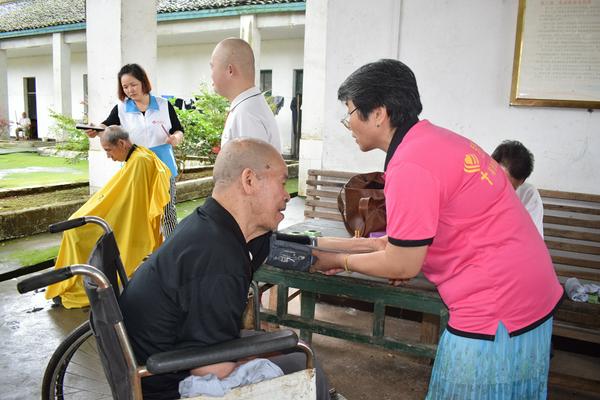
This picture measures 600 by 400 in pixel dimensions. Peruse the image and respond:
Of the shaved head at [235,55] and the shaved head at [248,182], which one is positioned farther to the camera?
the shaved head at [235,55]

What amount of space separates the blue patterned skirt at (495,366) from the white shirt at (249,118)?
1.64 m

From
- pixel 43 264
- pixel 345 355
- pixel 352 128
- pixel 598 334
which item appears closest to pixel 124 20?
pixel 43 264

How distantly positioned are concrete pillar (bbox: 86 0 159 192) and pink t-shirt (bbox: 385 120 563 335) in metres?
6.17

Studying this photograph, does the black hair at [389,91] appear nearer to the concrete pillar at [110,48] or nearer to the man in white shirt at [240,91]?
the man in white shirt at [240,91]

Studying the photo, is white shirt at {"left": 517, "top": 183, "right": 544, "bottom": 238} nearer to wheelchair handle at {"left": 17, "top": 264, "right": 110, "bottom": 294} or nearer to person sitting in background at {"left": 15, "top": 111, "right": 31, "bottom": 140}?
wheelchair handle at {"left": 17, "top": 264, "right": 110, "bottom": 294}

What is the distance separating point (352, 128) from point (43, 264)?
4030 millimetres

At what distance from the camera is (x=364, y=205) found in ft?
8.12

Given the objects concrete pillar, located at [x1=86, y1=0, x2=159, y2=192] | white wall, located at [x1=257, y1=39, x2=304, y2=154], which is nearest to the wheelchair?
concrete pillar, located at [x1=86, y1=0, x2=159, y2=192]

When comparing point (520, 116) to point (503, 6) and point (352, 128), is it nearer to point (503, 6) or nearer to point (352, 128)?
point (503, 6)

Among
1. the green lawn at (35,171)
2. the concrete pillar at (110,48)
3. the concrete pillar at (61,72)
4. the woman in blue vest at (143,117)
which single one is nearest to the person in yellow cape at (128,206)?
the woman in blue vest at (143,117)

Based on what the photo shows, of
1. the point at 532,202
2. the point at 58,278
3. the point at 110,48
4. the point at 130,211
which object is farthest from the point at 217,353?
the point at 110,48

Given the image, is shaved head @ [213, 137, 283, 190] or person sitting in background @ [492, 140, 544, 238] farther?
person sitting in background @ [492, 140, 544, 238]

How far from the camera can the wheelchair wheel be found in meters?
2.16

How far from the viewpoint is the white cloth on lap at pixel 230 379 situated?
1387mm
